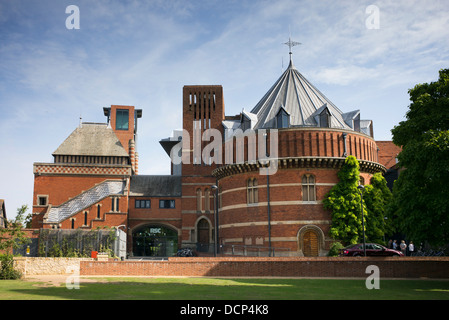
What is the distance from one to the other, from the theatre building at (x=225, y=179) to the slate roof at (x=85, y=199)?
0.41ft

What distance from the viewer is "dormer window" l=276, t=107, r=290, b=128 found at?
36594mm

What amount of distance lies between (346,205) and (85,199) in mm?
27108

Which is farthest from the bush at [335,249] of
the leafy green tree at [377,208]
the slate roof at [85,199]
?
the slate roof at [85,199]

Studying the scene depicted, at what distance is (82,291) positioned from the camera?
15.5 m

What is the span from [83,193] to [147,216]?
750cm

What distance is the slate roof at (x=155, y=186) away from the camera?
46.8 meters

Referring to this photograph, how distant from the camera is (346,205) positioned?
110ft

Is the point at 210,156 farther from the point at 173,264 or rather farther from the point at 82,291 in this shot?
the point at 82,291

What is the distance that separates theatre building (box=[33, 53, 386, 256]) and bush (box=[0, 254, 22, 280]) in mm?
14397

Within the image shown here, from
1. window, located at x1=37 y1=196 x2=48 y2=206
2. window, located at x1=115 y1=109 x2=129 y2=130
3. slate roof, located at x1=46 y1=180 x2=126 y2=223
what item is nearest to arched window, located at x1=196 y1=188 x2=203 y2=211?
slate roof, located at x1=46 y1=180 x2=126 y2=223

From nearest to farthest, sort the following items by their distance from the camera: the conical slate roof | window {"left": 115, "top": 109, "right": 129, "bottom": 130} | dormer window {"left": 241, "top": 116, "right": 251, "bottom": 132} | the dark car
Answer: the dark car < the conical slate roof < dormer window {"left": 241, "top": 116, "right": 251, "bottom": 132} < window {"left": 115, "top": 109, "right": 129, "bottom": 130}

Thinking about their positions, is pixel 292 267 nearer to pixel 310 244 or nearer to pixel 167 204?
pixel 310 244

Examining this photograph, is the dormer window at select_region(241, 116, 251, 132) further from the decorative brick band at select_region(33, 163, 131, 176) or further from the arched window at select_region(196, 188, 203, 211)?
the decorative brick band at select_region(33, 163, 131, 176)
